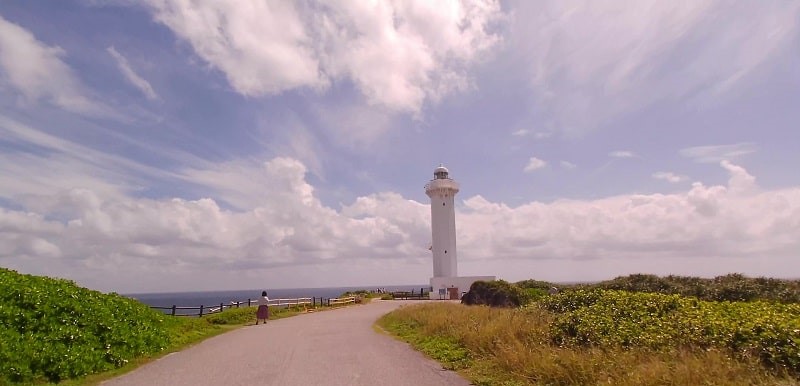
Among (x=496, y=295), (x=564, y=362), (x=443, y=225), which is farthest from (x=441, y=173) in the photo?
(x=564, y=362)

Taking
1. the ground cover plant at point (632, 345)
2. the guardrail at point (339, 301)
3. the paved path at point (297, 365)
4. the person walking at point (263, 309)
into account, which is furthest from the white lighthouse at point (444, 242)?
the ground cover plant at point (632, 345)

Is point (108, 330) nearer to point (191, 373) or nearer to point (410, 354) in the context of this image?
point (191, 373)

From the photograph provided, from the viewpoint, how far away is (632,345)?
9531 mm

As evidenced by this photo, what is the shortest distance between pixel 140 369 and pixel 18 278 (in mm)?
4588

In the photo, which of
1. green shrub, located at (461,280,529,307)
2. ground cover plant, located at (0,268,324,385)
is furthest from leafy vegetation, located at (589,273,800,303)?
ground cover plant, located at (0,268,324,385)

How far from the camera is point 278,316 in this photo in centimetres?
3184

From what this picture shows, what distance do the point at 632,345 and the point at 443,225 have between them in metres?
46.4

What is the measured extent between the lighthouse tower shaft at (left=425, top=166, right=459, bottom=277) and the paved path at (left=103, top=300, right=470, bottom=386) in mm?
37229

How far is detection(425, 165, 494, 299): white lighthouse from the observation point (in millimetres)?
53094

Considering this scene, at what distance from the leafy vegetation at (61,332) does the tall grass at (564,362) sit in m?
7.79

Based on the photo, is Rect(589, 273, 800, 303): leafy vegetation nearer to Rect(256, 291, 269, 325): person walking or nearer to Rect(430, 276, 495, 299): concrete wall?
Rect(256, 291, 269, 325): person walking

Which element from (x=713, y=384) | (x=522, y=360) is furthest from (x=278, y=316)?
(x=713, y=384)

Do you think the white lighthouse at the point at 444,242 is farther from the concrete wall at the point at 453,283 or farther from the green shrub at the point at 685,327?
the green shrub at the point at 685,327

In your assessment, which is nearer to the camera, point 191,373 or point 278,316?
point 191,373
